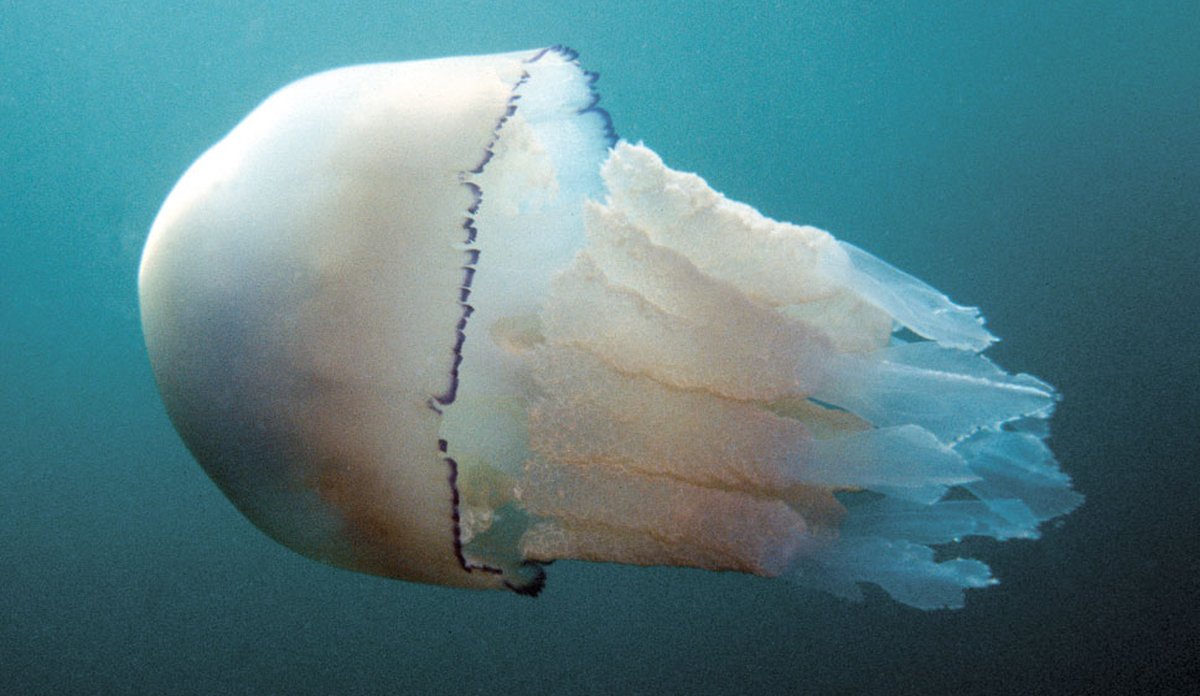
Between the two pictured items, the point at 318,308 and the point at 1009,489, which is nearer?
the point at 318,308

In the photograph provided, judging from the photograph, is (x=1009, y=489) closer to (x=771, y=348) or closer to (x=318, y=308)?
(x=771, y=348)

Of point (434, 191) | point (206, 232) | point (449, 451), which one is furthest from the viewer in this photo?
point (449, 451)

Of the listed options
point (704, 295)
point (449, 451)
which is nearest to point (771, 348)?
point (704, 295)

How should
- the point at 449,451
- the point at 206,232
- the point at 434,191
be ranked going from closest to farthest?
the point at 434,191, the point at 206,232, the point at 449,451

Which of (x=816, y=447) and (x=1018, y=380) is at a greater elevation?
(x=1018, y=380)

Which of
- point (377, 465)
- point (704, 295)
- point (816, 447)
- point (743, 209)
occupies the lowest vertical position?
point (377, 465)

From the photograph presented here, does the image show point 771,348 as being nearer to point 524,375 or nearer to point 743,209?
point 743,209
